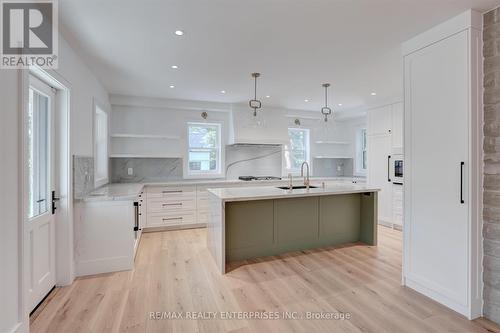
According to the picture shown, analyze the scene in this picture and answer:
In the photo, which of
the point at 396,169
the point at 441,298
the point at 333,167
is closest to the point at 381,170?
the point at 396,169

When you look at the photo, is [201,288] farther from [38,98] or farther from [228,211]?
[38,98]

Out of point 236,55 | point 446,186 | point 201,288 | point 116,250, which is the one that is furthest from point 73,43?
point 446,186

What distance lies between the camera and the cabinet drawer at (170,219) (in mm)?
4492

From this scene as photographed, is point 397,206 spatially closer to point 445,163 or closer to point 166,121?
point 445,163

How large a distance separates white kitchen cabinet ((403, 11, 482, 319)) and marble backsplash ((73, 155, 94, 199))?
3.45 m

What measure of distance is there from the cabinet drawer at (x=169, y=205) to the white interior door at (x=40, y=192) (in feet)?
6.55

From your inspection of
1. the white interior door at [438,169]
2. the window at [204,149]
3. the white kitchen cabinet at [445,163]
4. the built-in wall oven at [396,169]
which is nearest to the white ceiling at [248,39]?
the white kitchen cabinet at [445,163]

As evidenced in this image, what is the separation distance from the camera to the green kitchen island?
3.06m

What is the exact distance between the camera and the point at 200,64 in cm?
312

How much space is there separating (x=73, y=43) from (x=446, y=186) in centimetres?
374

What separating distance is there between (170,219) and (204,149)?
1606 millimetres

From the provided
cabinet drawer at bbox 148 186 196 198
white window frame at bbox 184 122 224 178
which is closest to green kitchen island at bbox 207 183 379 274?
cabinet drawer at bbox 148 186 196 198

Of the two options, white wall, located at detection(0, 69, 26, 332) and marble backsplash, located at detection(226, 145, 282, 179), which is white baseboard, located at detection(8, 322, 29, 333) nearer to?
white wall, located at detection(0, 69, 26, 332)

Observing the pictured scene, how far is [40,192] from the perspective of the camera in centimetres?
235
